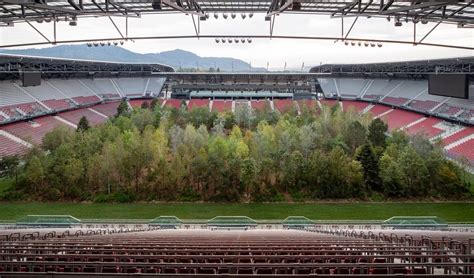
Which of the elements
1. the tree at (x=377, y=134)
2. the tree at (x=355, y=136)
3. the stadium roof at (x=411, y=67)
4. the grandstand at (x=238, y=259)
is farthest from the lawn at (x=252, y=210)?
the grandstand at (x=238, y=259)

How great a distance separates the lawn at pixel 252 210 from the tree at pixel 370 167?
207 cm

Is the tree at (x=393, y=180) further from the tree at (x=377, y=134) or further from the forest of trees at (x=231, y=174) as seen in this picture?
the tree at (x=377, y=134)

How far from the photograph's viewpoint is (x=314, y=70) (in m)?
82.4

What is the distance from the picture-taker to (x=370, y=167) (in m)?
29.1

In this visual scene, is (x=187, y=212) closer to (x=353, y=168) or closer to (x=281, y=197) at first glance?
(x=281, y=197)

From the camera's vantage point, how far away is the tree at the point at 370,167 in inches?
1137

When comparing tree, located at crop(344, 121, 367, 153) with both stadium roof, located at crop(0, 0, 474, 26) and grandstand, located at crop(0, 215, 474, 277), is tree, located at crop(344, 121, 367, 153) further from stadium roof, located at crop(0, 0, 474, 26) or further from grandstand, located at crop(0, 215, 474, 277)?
grandstand, located at crop(0, 215, 474, 277)

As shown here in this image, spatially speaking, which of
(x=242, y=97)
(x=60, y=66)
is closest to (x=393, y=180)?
(x=60, y=66)

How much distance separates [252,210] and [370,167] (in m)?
8.59

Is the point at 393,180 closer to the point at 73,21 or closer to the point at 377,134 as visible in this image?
the point at 377,134

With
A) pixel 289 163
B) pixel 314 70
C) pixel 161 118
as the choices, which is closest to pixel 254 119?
pixel 161 118

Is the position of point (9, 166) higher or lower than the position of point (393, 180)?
higher

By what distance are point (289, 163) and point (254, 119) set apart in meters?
20.3

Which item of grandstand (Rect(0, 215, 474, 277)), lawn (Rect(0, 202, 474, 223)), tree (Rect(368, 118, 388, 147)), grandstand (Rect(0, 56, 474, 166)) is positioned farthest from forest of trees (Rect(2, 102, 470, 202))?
grandstand (Rect(0, 215, 474, 277))
